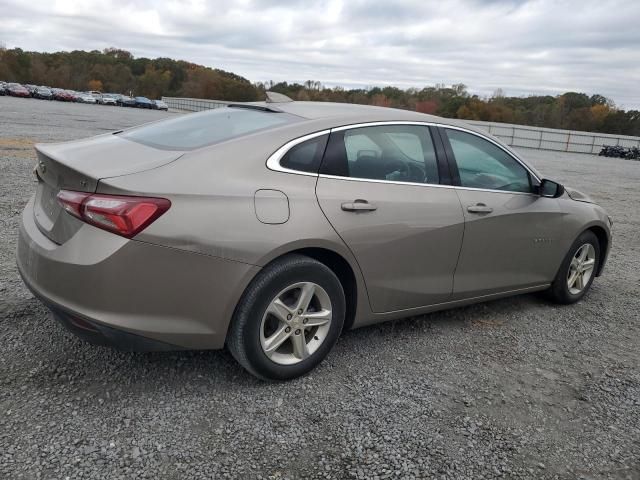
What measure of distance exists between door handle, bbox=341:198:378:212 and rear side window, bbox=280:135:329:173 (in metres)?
0.27

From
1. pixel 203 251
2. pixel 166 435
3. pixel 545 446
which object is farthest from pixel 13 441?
pixel 545 446

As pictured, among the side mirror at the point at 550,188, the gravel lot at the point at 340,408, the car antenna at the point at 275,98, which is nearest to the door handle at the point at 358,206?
the gravel lot at the point at 340,408

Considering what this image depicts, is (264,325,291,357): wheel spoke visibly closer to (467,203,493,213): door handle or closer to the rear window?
the rear window

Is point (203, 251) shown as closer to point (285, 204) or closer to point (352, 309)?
point (285, 204)

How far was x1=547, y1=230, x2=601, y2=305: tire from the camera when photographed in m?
4.83

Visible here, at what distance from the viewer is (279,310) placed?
10.0 ft

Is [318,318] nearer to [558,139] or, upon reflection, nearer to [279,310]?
[279,310]

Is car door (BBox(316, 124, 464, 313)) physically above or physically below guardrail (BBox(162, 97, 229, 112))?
below

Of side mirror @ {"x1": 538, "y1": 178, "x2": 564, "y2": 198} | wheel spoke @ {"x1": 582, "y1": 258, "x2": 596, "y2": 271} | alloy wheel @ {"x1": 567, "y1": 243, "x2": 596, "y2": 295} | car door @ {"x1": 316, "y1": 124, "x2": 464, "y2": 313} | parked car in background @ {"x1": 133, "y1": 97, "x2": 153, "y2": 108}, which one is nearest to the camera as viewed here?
car door @ {"x1": 316, "y1": 124, "x2": 464, "y2": 313}

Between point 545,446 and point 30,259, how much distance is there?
2831 millimetres

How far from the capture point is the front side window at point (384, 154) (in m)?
3.36

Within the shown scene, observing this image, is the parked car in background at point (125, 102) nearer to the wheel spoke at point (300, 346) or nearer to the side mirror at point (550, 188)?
the side mirror at point (550, 188)

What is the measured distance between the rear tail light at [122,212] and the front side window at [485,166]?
87.0 inches

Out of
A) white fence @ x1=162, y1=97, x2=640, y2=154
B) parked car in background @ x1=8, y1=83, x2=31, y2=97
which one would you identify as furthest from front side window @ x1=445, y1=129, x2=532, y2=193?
parked car in background @ x1=8, y1=83, x2=31, y2=97
